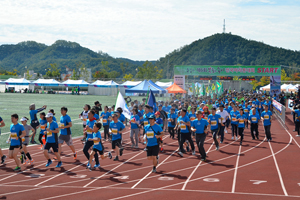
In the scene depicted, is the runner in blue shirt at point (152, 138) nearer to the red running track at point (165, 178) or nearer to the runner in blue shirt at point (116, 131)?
the red running track at point (165, 178)

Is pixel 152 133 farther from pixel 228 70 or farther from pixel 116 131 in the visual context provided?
pixel 228 70

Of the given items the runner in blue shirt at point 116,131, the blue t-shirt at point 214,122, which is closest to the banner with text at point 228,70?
the blue t-shirt at point 214,122

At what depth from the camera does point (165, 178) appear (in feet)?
31.0

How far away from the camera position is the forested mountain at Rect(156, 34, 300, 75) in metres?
153

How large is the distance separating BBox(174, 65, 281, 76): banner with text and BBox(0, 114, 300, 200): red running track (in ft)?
96.6

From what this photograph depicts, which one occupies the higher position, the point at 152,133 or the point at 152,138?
the point at 152,133

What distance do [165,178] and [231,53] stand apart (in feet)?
524

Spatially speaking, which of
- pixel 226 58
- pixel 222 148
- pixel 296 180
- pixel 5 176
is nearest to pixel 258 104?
pixel 222 148

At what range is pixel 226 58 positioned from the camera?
6245 inches

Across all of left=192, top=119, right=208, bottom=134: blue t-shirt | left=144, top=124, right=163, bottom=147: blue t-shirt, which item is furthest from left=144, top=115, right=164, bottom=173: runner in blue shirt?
left=192, top=119, right=208, bottom=134: blue t-shirt

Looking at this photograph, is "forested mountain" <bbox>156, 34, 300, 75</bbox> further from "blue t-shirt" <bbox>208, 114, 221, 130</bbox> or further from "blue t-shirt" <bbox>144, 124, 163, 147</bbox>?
"blue t-shirt" <bbox>144, 124, 163, 147</bbox>

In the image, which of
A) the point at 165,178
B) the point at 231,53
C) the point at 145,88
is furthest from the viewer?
the point at 231,53

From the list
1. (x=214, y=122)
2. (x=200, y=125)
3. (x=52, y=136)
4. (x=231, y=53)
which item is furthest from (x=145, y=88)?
(x=231, y=53)

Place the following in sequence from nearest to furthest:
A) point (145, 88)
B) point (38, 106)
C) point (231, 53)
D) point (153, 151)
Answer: point (153, 151) → point (145, 88) → point (38, 106) → point (231, 53)
